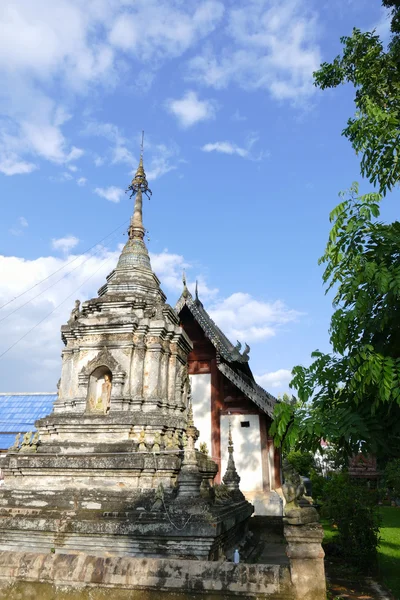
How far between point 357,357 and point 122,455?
276 inches

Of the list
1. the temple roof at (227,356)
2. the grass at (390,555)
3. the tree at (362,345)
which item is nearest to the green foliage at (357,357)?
the tree at (362,345)

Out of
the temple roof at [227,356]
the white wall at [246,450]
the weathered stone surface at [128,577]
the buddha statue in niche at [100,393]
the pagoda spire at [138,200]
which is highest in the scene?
the pagoda spire at [138,200]

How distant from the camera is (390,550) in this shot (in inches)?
493

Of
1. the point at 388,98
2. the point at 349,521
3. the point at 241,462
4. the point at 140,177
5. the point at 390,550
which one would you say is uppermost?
the point at 140,177

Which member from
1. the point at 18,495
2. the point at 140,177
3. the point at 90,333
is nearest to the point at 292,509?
the point at 18,495

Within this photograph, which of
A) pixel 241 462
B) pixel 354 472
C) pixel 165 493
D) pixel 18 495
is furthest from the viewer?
pixel 354 472

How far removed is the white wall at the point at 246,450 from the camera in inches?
623

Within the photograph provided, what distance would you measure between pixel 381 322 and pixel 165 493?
252 inches

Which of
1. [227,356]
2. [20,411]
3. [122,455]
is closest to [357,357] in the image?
[122,455]

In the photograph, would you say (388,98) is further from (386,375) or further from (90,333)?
(90,333)

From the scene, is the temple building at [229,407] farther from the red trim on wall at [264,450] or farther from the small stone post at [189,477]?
the small stone post at [189,477]

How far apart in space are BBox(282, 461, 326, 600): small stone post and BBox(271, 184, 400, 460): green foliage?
29.1 inches

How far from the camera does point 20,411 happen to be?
2344 centimetres

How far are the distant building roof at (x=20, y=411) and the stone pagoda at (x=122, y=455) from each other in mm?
9731
